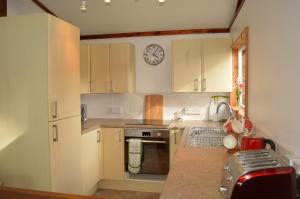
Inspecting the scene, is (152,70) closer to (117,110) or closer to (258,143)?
(117,110)

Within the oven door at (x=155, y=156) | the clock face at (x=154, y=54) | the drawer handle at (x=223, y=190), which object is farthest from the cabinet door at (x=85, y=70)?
the drawer handle at (x=223, y=190)

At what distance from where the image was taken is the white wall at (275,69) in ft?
4.03

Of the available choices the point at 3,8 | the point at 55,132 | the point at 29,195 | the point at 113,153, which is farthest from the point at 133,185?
the point at 3,8

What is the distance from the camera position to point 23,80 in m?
2.17

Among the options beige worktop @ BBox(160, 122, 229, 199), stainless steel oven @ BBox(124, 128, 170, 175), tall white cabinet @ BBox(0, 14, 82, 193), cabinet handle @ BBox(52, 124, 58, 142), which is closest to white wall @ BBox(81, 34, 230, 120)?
stainless steel oven @ BBox(124, 128, 170, 175)

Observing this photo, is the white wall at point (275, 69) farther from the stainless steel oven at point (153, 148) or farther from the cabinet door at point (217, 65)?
the stainless steel oven at point (153, 148)

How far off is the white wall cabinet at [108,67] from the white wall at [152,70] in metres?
0.21

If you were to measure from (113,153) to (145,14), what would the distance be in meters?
Answer: 1.91

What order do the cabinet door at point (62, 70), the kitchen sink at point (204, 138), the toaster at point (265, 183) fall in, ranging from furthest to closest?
1. the cabinet door at point (62, 70)
2. the kitchen sink at point (204, 138)
3. the toaster at point (265, 183)

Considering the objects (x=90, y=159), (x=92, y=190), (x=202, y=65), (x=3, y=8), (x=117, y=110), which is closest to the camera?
(x=3, y=8)

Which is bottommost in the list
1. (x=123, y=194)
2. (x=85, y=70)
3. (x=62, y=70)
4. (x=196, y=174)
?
(x=123, y=194)

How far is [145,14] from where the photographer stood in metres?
3.29

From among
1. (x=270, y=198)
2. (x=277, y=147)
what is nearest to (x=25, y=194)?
(x=270, y=198)

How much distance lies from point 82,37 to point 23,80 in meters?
1.98
